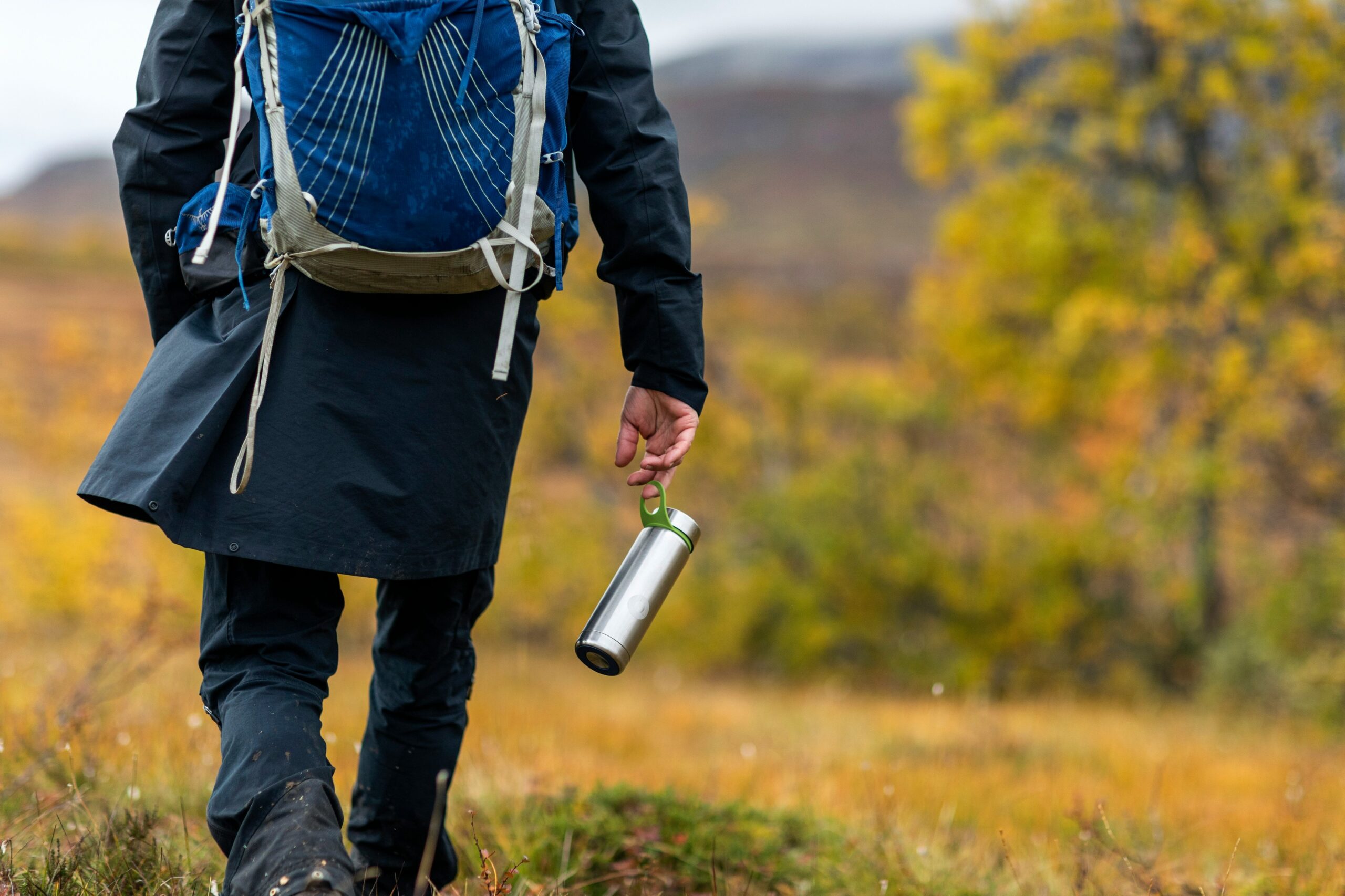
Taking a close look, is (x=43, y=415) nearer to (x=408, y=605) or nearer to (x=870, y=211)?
(x=408, y=605)

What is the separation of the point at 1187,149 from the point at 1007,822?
10.1 metres

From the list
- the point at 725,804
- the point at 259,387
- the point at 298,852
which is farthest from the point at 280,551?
the point at 725,804

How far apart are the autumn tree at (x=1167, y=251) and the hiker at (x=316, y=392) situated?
8.34 meters

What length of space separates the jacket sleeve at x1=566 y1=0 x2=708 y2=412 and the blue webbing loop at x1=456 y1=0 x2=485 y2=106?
0.32 m

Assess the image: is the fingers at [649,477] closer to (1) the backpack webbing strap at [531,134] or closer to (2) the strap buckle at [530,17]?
(1) the backpack webbing strap at [531,134]

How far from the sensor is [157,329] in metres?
1.87

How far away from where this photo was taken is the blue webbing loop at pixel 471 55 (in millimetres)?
1636

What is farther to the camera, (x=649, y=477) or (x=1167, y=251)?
(x=1167, y=251)

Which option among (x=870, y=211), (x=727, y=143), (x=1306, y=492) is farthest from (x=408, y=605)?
(x=727, y=143)

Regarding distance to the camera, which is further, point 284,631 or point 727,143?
point 727,143

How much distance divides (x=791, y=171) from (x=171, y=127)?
368 feet

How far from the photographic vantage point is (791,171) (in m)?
110

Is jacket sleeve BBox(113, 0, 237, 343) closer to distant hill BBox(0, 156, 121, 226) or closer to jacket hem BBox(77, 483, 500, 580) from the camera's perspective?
jacket hem BBox(77, 483, 500, 580)

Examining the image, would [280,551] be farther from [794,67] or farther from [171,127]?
[794,67]
